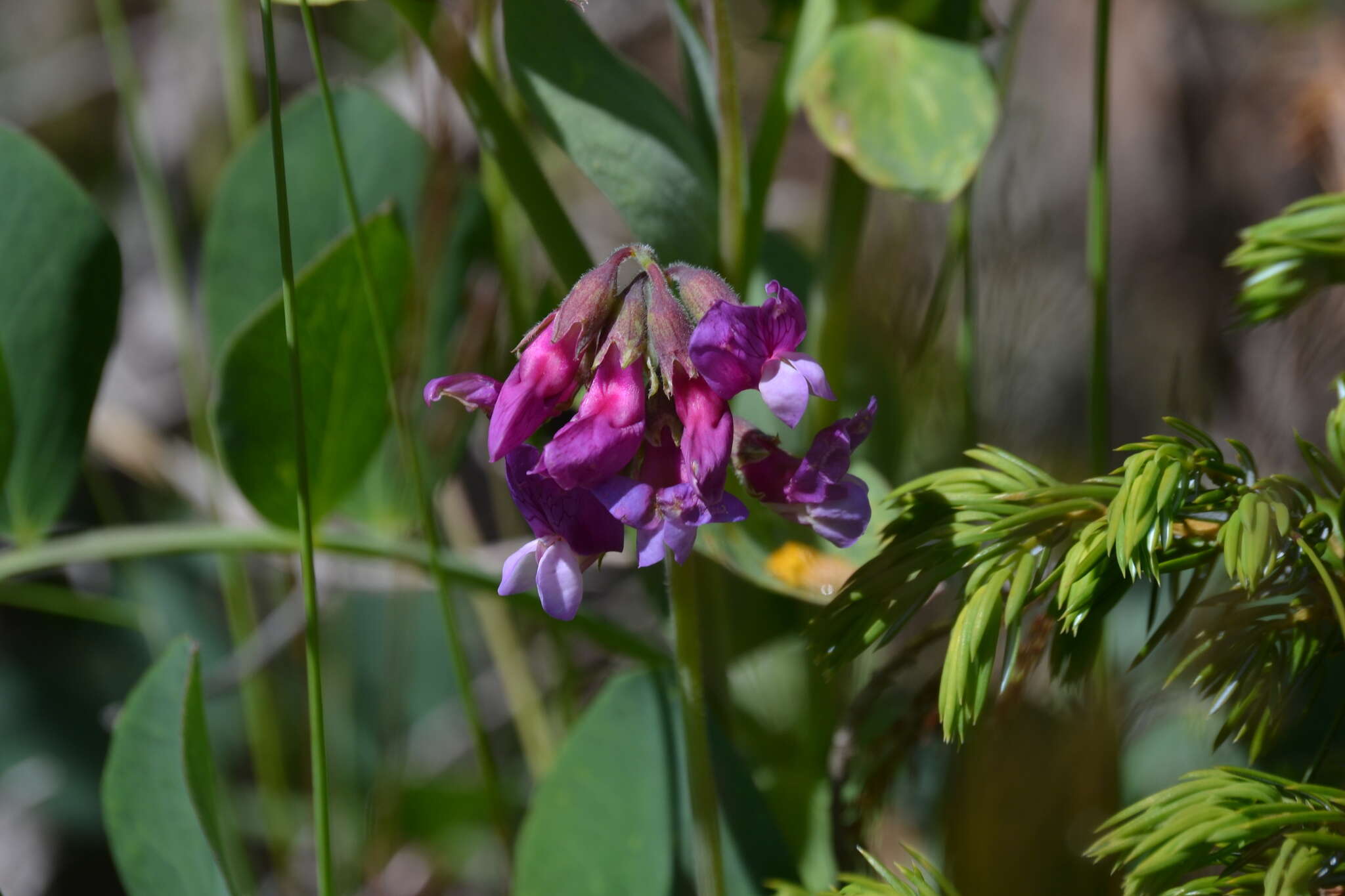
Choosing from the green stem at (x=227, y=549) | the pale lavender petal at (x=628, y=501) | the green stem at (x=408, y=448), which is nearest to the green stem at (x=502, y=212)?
the green stem at (x=408, y=448)

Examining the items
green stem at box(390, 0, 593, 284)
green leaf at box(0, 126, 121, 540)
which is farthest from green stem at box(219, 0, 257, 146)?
green stem at box(390, 0, 593, 284)

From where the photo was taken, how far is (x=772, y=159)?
87cm

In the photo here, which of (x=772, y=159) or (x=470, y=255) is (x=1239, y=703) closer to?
(x=772, y=159)

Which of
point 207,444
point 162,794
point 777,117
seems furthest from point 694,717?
point 207,444

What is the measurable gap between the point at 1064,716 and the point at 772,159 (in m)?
0.50

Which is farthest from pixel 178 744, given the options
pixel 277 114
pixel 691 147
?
pixel 691 147

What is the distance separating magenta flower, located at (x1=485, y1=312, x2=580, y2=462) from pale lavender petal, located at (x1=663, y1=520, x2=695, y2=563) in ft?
0.32

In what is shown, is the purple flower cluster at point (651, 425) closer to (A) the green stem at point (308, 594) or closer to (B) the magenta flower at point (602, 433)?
(B) the magenta flower at point (602, 433)

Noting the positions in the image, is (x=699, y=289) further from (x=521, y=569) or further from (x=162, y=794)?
(x=162, y=794)

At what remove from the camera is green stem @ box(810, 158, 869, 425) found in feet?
3.01

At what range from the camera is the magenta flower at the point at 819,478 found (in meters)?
0.56

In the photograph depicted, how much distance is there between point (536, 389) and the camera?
1.84 ft

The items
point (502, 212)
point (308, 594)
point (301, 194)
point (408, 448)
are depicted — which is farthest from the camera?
point (502, 212)

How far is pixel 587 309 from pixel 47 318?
589 mm
